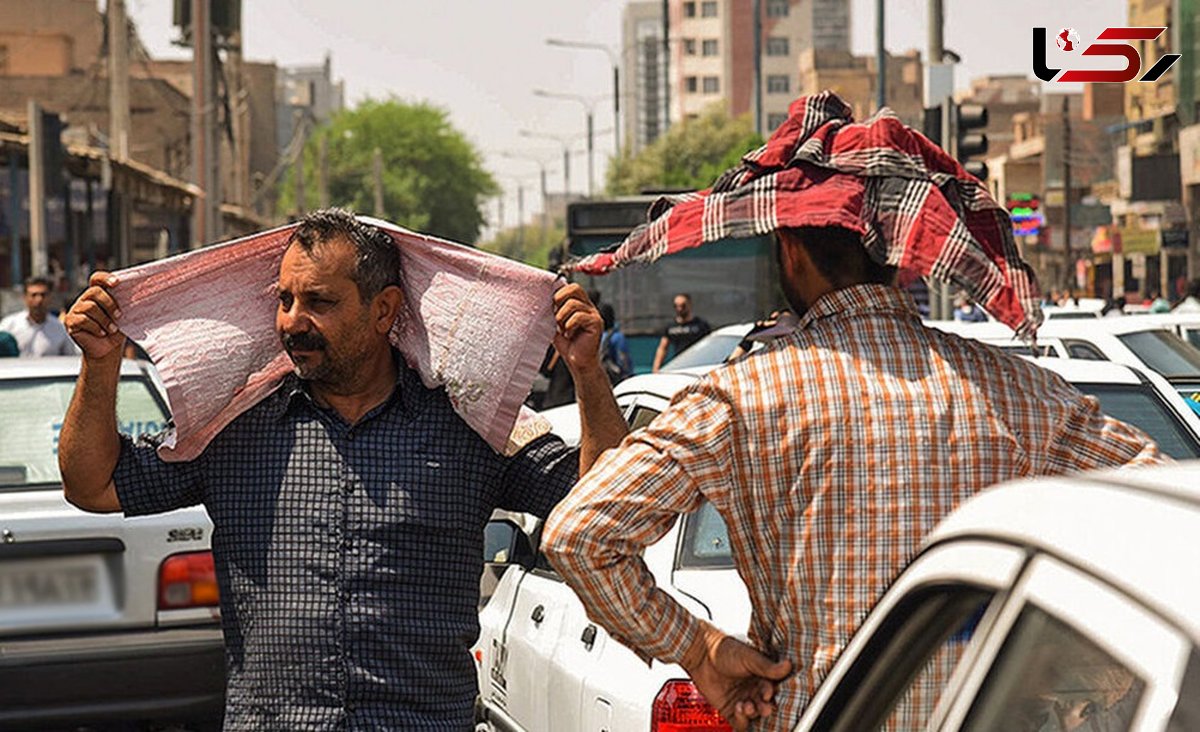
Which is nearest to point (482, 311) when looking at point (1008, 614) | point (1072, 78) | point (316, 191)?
point (1008, 614)

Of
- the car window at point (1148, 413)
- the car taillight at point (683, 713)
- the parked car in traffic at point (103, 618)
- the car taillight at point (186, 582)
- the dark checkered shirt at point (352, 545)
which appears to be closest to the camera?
the dark checkered shirt at point (352, 545)

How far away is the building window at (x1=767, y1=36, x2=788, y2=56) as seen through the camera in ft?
527

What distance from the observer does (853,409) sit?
312 centimetres

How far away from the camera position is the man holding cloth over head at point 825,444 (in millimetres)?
3096

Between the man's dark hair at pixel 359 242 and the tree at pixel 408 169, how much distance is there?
118055mm

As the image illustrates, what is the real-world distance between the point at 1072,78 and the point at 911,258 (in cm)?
2271

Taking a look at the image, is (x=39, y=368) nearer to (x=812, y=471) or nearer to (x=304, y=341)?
(x=304, y=341)

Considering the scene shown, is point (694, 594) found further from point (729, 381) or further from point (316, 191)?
point (316, 191)

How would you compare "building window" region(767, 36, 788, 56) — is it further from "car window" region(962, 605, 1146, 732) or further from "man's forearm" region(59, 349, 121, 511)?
"car window" region(962, 605, 1146, 732)

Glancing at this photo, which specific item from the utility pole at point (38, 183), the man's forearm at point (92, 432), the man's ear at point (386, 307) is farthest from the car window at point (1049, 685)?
the utility pole at point (38, 183)

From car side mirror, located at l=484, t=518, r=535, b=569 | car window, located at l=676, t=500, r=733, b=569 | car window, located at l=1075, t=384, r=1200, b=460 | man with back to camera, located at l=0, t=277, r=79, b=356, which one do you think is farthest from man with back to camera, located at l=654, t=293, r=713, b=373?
car window, located at l=676, t=500, r=733, b=569

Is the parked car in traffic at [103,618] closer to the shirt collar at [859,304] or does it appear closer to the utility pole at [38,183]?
the shirt collar at [859,304]

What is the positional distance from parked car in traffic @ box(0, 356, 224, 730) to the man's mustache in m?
3.68

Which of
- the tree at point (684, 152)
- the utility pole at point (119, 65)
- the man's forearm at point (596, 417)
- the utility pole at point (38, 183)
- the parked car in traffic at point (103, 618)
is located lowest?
the parked car in traffic at point (103, 618)
